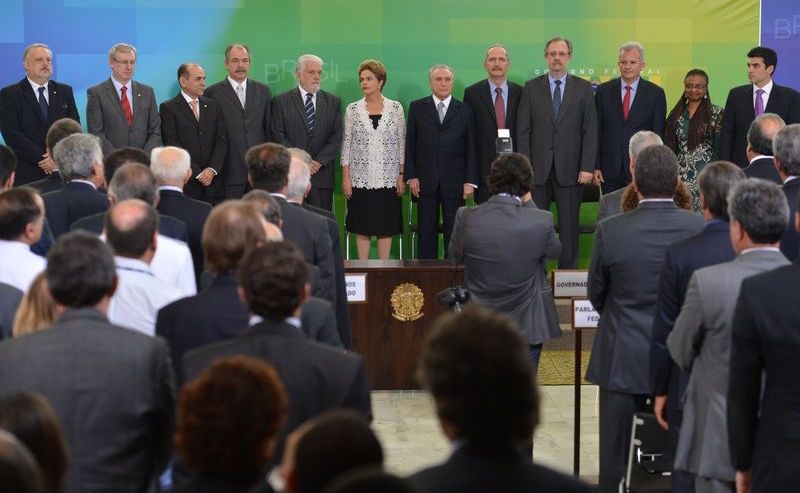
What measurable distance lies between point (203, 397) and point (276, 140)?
727 cm

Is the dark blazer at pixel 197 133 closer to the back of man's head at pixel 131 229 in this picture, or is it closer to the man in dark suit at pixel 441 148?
the man in dark suit at pixel 441 148

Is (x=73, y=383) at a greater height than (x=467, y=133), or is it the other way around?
(x=467, y=133)

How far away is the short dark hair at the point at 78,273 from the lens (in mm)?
3127

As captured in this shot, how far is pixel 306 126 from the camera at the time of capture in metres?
9.41

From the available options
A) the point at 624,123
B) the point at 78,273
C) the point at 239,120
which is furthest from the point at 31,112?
the point at 78,273

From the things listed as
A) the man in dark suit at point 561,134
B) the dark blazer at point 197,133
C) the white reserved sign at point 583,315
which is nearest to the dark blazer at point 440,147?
the man in dark suit at point 561,134


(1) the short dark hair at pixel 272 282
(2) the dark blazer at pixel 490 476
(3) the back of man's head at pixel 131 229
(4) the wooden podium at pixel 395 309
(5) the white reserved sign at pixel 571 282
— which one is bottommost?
(4) the wooden podium at pixel 395 309

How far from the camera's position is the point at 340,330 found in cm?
537

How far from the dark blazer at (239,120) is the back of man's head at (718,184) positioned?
553cm

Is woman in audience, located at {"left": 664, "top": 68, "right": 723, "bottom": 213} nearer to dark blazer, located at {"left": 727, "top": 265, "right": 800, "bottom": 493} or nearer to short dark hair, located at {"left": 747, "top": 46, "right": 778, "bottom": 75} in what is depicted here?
short dark hair, located at {"left": 747, "top": 46, "right": 778, "bottom": 75}

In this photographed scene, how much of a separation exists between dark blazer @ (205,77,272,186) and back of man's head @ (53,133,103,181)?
381 centimetres

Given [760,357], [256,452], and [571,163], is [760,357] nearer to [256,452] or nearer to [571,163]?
[256,452]

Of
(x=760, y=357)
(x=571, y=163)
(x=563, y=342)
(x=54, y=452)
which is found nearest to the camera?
(x=54, y=452)

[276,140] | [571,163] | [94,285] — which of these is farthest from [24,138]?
[94,285]
